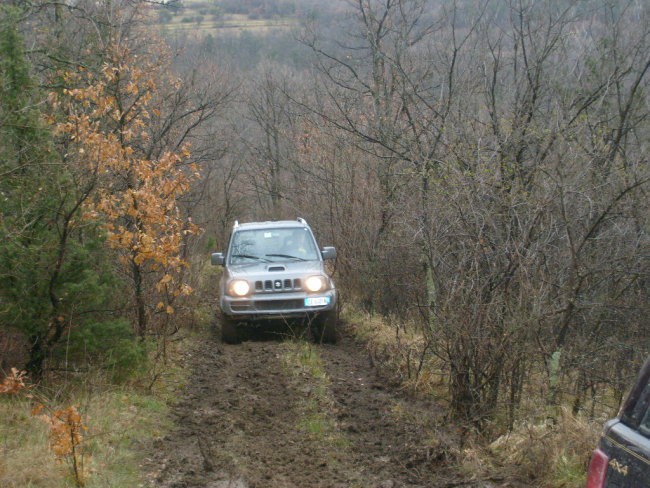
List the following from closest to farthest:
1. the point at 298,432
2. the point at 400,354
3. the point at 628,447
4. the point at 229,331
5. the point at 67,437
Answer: the point at 628,447 < the point at 67,437 < the point at 298,432 < the point at 400,354 < the point at 229,331

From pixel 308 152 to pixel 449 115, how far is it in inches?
452

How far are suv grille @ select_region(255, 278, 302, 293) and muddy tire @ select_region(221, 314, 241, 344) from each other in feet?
2.22

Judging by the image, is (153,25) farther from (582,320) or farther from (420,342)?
(582,320)

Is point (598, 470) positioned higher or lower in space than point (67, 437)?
higher

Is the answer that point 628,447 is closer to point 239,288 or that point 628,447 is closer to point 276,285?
point 276,285

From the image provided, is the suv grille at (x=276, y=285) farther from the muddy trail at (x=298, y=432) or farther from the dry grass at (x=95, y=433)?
the dry grass at (x=95, y=433)

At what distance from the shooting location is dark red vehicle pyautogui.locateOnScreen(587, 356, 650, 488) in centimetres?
276

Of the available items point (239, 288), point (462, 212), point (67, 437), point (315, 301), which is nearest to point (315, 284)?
point (315, 301)

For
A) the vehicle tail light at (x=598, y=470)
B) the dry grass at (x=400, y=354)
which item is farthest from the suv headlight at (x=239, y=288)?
the vehicle tail light at (x=598, y=470)

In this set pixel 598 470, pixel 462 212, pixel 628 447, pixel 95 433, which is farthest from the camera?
pixel 462 212

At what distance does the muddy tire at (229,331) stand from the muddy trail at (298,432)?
1.34 m

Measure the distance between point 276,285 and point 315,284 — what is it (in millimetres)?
579

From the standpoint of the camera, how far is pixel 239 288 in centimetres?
1090

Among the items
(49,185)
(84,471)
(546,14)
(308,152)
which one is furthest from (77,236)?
(308,152)
